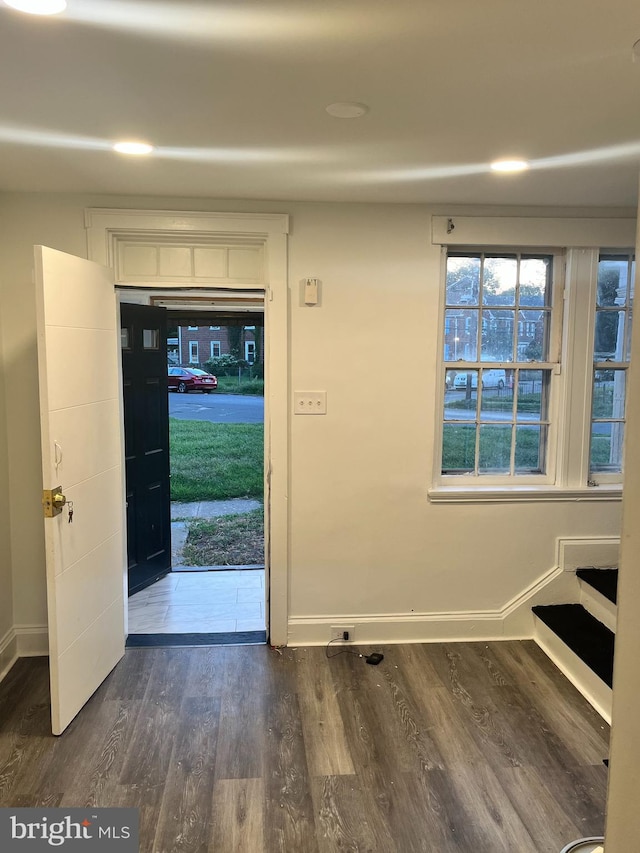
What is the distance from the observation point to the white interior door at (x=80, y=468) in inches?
94.7

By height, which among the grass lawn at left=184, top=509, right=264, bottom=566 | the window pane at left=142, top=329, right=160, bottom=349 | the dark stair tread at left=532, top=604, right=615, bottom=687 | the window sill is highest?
the window pane at left=142, top=329, right=160, bottom=349

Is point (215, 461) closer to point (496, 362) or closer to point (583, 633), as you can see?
point (496, 362)

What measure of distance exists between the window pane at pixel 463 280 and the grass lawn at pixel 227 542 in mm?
2795

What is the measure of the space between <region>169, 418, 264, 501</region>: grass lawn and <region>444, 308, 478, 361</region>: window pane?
4.40 metres

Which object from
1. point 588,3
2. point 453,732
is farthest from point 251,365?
point 588,3

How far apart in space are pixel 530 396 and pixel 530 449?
0.32 meters

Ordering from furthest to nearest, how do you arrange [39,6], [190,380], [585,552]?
[190,380] → [585,552] → [39,6]

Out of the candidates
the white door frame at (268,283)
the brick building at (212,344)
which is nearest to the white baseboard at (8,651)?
the white door frame at (268,283)

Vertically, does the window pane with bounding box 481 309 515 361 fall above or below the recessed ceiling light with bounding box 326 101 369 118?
below

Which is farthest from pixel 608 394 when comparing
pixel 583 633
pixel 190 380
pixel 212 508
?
pixel 190 380

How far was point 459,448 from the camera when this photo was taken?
3354 millimetres

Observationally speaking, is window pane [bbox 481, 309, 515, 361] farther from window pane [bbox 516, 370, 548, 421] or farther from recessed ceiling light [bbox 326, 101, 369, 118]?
recessed ceiling light [bbox 326, 101, 369, 118]

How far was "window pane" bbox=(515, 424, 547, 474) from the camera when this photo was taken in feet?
11.1

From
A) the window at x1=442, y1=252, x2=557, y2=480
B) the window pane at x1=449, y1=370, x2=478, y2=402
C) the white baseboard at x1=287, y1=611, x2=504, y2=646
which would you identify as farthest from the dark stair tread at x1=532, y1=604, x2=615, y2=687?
the window pane at x1=449, y1=370, x2=478, y2=402
